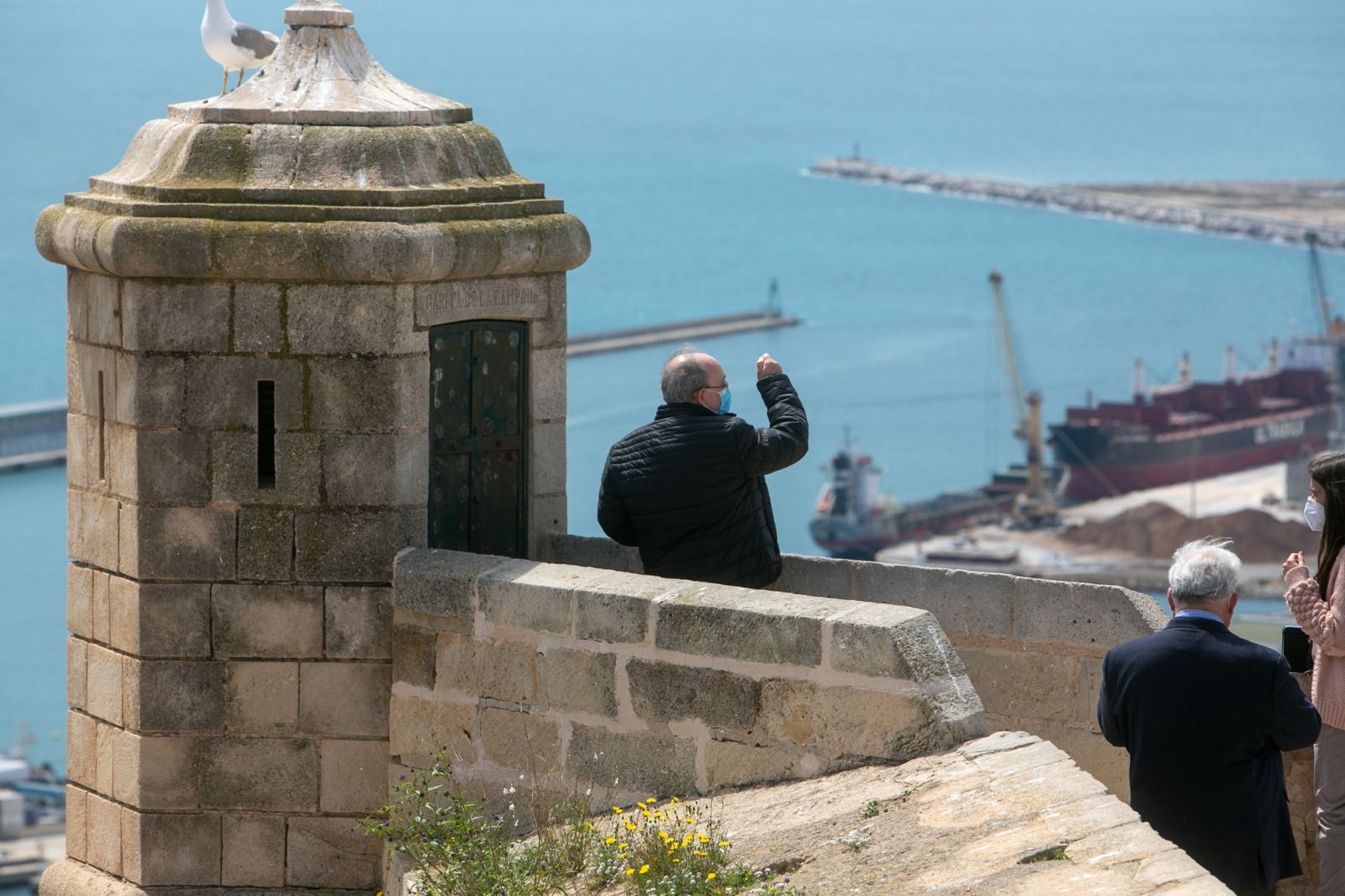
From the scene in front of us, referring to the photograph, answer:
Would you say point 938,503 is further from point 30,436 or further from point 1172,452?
point 30,436

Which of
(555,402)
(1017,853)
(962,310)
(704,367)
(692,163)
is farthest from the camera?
(692,163)

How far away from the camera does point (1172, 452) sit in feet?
352

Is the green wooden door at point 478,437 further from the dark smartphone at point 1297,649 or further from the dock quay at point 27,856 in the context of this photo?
the dock quay at point 27,856

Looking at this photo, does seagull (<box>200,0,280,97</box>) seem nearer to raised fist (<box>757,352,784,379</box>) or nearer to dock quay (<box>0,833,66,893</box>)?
raised fist (<box>757,352,784,379</box>)

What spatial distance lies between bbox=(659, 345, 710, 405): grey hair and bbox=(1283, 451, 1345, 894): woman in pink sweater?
1623mm

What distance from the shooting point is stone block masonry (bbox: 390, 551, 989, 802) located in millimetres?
4387

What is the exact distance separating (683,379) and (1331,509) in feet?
5.61

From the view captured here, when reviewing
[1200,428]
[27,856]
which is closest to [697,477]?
[27,856]

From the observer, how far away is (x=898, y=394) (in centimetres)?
10419

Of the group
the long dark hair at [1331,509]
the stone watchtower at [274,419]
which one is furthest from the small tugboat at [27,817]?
the long dark hair at [1331,509]

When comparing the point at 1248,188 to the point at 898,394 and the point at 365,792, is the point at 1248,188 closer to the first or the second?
the point at 898,394

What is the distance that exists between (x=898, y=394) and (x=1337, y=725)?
10039cm

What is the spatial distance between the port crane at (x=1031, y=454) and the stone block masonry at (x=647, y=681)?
95315 mm

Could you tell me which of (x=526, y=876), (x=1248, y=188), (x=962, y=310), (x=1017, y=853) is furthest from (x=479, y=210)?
(x=1248, y=188)
